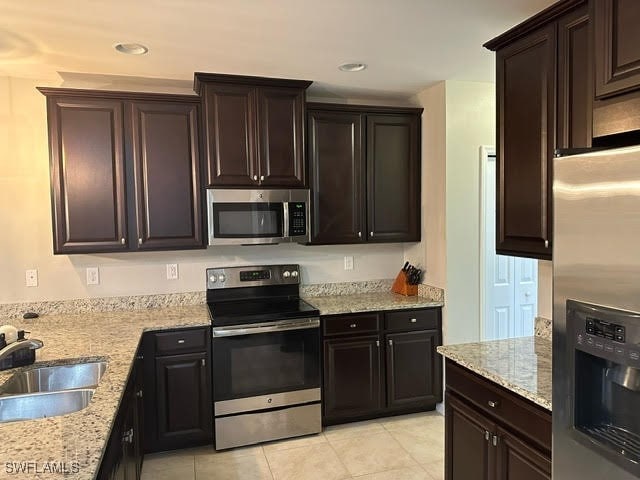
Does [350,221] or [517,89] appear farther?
[350,221]

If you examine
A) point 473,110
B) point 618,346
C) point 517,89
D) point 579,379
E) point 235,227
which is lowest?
point 579,379

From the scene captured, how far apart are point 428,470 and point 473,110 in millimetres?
2525

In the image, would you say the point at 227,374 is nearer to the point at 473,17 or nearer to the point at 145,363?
the point at 145,363

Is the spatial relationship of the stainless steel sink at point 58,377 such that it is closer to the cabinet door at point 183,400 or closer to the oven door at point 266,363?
the cabinet door at point 183,400

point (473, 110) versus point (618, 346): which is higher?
point (473, 110)

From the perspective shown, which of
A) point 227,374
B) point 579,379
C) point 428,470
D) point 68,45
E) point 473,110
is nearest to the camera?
point 579,379

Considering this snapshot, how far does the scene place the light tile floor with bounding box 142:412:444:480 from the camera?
2.75 m

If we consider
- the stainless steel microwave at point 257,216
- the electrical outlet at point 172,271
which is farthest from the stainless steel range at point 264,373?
the stainless steel microwave at point 257,216

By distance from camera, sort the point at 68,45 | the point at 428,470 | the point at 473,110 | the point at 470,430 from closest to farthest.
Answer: the point at 470,430
the point at 68,45
the point at 428,470
the point at 473,110

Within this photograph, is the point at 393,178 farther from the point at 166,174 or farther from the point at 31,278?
the point at 31,278

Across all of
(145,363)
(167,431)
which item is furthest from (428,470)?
(145,363)

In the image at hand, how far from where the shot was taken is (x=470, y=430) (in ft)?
6.64

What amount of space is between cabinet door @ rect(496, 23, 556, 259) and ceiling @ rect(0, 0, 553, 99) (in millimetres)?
262

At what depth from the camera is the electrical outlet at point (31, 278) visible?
10.3ft
